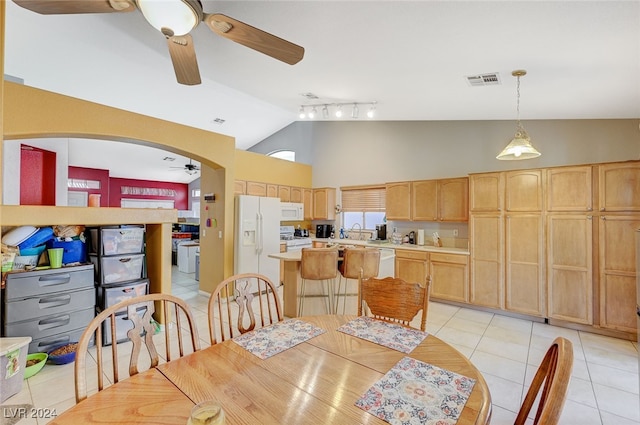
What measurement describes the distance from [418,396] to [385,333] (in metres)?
0.55

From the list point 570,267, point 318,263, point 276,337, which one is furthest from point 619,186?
point 276,337

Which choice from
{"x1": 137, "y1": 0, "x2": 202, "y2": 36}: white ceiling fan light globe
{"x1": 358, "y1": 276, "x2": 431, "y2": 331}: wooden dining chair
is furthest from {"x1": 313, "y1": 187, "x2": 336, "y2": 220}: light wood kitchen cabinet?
{"x1": 137, "y1": 0, "x2": 202, "y2": 36}: white ceiling fan light globe

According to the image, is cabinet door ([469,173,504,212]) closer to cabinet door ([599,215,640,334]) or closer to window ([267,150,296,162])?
cabinet door ([599,215,640,334])

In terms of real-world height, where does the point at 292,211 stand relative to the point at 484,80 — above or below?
below

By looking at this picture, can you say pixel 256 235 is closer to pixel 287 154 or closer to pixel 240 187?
pixel 240 187

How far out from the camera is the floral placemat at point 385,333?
1.49 m

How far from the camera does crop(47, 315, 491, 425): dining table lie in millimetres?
962

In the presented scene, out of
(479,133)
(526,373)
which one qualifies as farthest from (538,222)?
(526,373)

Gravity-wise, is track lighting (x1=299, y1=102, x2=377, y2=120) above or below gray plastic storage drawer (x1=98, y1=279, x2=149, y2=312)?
above

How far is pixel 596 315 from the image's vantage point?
337 centimetres

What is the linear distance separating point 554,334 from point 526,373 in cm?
130

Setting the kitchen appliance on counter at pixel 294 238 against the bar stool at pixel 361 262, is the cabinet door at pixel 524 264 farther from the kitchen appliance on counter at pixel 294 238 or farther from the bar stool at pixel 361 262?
the kitchen appliance on counter at pixel 294 238

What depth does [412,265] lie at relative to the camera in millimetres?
4781

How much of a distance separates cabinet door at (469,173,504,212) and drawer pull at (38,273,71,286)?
16.5 feet
